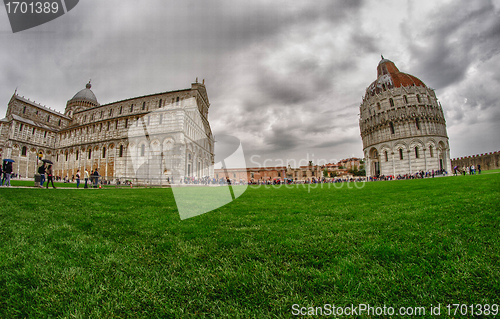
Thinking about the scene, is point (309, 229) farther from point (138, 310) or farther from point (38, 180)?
point (38, 180)

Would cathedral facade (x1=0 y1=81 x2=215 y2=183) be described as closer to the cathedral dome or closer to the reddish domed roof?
the cathedral dome

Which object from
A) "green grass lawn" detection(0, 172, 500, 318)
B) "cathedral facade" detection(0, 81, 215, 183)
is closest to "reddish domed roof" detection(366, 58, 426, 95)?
"cathedral facade" detection(0, 81, 215, 183)

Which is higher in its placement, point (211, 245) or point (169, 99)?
point (169, 99)

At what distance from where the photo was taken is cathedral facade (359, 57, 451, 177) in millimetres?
40281

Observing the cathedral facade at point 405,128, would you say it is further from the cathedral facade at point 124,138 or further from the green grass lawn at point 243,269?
the green grass lawn at point 243,269

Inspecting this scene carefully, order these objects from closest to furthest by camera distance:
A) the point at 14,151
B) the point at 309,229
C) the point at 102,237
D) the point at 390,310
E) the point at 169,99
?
1. the point at 390,310
2. the point at 102,237
3. the point at 309,229
4. the point at 169,99
5. the point at 14,151

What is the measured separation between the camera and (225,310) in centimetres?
136

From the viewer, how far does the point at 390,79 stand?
155 ft

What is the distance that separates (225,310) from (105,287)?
1085mm

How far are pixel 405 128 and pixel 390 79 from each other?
13775mm

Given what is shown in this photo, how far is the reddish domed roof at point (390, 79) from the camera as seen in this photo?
A: 45.8 meters

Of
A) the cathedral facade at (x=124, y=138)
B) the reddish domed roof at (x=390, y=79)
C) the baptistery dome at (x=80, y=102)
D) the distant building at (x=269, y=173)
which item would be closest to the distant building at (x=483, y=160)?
the reddish domed roof at (x=390, y=79)

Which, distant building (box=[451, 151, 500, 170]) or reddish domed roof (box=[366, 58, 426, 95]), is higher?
reddish domed roof (box=[366, 58, 426, 95])

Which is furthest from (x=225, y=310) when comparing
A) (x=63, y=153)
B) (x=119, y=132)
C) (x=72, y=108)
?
(x=72, y=108)
